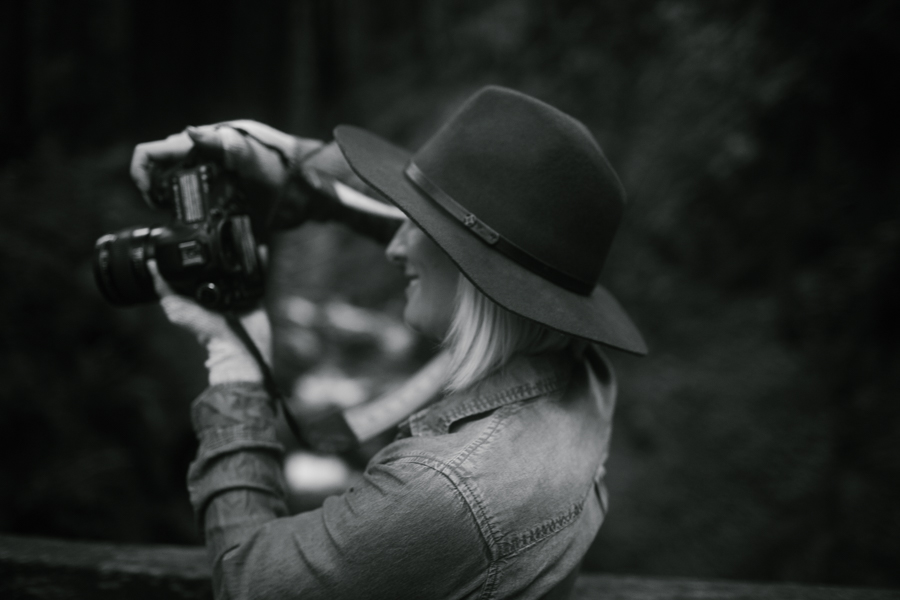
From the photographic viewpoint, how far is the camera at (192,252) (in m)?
1.20

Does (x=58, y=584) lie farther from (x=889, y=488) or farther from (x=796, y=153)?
(x=796, y=153)

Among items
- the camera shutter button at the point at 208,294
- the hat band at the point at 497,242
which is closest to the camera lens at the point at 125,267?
the camera shutter button at the point at 208,294

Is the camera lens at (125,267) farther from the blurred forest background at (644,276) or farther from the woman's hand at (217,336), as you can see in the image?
the blurred forest background at (644,276)

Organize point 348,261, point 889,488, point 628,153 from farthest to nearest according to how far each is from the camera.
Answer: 1. point 348,261
2. point 628,153
3. point 889,488

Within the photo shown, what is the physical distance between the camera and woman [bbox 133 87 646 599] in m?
0.90

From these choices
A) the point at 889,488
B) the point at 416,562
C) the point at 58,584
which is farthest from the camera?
the point at 889,488

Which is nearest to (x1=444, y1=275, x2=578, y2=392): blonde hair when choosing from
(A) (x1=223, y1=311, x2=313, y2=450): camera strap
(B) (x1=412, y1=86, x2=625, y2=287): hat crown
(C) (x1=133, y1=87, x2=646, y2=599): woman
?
(C) (x1=133, y1=87, x2=646, y2=599): woman

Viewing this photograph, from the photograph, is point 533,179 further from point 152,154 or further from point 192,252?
point 152,154

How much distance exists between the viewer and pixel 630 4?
11.8ft

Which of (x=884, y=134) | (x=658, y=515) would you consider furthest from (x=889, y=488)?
(x=884, y=134)

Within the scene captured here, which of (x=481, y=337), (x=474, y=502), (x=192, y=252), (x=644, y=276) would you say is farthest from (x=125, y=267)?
(x=644, y=276)

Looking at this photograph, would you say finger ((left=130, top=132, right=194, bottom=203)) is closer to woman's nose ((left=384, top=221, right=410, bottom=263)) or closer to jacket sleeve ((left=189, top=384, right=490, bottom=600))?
woman's nose ((left=384, top=221, right=410, bottom=263))

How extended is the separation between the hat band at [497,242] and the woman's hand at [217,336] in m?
0.46

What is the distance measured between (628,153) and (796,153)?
32.8 inches
